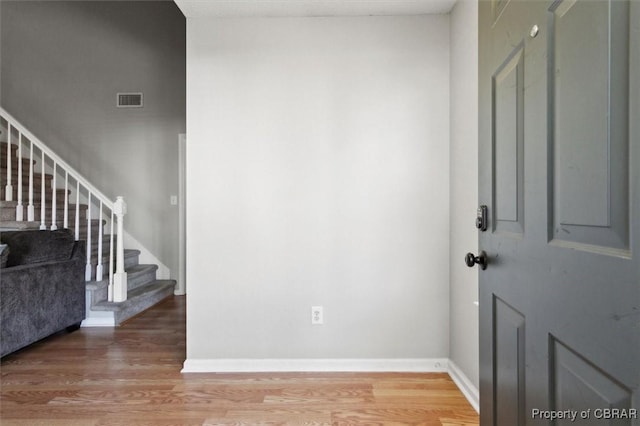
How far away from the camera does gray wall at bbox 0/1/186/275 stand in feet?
13.5

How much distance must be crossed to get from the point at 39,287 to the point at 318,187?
89.4 inches

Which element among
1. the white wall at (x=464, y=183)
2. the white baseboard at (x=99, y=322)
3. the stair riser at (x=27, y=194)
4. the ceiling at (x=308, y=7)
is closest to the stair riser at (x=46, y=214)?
the stair riser at (x=27, y=194)

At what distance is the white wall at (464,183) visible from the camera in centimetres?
173

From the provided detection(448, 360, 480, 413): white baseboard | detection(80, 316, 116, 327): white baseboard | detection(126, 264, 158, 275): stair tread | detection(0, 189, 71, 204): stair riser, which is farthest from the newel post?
detection(448, 360, 480, 413): white baseboard

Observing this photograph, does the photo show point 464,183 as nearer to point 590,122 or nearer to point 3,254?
point 590,122

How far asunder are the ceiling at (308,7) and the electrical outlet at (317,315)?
73.4 inches

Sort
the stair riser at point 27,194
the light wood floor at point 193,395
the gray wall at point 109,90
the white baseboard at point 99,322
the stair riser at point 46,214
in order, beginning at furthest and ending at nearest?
the gray wall at point 109,90 → the stair riser at point 27,194 → the stair riser at point 46,214 → the white baseboard at point 99,322 → the light wood floor at point 193,395

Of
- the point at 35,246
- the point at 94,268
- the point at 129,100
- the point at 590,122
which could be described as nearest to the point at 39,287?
the point at 35,246

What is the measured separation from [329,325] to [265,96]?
1.53 meters

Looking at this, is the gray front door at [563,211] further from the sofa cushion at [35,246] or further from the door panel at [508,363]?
the sofa cushion at [35,246]

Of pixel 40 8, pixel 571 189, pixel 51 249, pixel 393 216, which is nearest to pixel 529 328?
pixel 571 189

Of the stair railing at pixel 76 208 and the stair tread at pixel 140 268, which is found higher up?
the stair railing at pixel 76 208

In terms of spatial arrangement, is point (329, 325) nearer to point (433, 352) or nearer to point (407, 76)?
point (433, 352)

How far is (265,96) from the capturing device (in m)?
2.08
